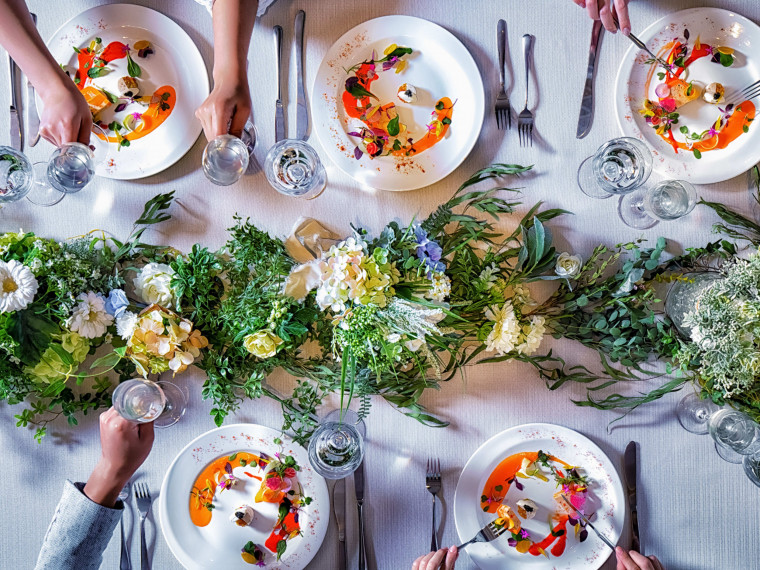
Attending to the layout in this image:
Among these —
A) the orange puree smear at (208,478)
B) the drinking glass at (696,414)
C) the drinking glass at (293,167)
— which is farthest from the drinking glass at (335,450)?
the drinking glass at (696,414)

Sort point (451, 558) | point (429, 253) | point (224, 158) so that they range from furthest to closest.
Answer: point (451, 558) → point (224, 158) → point (429, 253)

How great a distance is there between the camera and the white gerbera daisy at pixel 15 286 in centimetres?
105

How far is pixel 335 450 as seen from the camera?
3.88 ft

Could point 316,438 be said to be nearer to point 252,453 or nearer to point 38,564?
point 252,453

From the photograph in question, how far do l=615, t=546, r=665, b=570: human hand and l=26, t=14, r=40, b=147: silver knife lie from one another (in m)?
1.59

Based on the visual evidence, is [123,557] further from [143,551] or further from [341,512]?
[341,512]

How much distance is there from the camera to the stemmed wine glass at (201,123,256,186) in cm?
109

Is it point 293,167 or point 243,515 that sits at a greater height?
point 293,167

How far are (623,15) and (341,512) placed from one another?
124 cm

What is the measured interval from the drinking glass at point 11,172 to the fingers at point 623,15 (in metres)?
1.30

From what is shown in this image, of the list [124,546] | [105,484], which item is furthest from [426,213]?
[124,546]

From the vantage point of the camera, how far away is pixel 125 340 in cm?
121

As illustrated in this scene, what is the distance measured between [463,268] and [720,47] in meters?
0.76

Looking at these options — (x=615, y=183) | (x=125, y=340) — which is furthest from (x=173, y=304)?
(x=615, y=183)
